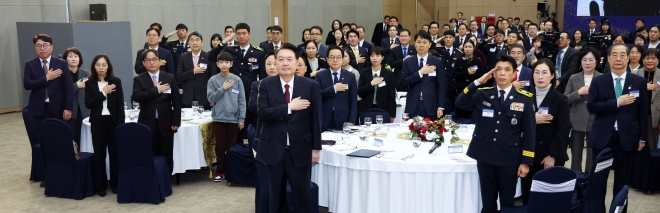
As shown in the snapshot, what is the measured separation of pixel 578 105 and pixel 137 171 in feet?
14.6

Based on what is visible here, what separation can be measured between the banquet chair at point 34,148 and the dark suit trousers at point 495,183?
4.68 m

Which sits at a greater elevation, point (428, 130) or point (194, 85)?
point (194, 85)

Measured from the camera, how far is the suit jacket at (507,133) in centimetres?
464

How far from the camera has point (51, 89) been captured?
7.03 m

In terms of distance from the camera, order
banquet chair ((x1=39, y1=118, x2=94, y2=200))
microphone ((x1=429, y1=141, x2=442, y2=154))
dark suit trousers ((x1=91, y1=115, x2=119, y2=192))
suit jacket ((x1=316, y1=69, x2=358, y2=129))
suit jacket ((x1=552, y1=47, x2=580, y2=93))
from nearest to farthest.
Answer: microphone ((x1=429, y1=141, x2=442, y2=154)) < banquet chair ((x1=39, y1=118, x2=94, y2=200)) < dark suit trousers ((x1=91, y1=115, x2=119, y2=192)) < suit jacket ((x1=316, y1=69, x2=358, y2=129)) < suit jacket ((x1=552, y1=47, x2=580, y2=93))

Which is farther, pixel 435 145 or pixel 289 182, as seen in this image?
pixel 435 145

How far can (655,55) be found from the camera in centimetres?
698

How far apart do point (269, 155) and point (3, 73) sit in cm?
928

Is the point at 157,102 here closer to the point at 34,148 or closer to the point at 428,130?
the point at 34,148

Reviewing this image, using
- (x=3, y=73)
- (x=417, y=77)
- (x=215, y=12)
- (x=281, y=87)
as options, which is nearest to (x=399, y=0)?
(x=215, y=12)

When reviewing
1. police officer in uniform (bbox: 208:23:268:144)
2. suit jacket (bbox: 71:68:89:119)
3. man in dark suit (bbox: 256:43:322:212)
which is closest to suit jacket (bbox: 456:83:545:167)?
man in dark suit (bbox: 256:43:322:212)

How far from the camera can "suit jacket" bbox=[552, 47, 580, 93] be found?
355 inches

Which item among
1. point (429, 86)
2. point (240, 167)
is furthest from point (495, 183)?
point (240, 167)

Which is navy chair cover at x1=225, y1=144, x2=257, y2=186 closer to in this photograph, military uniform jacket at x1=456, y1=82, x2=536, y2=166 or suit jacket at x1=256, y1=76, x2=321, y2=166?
suit jacket at x1=256, y1=76, x2=321, y2=166
